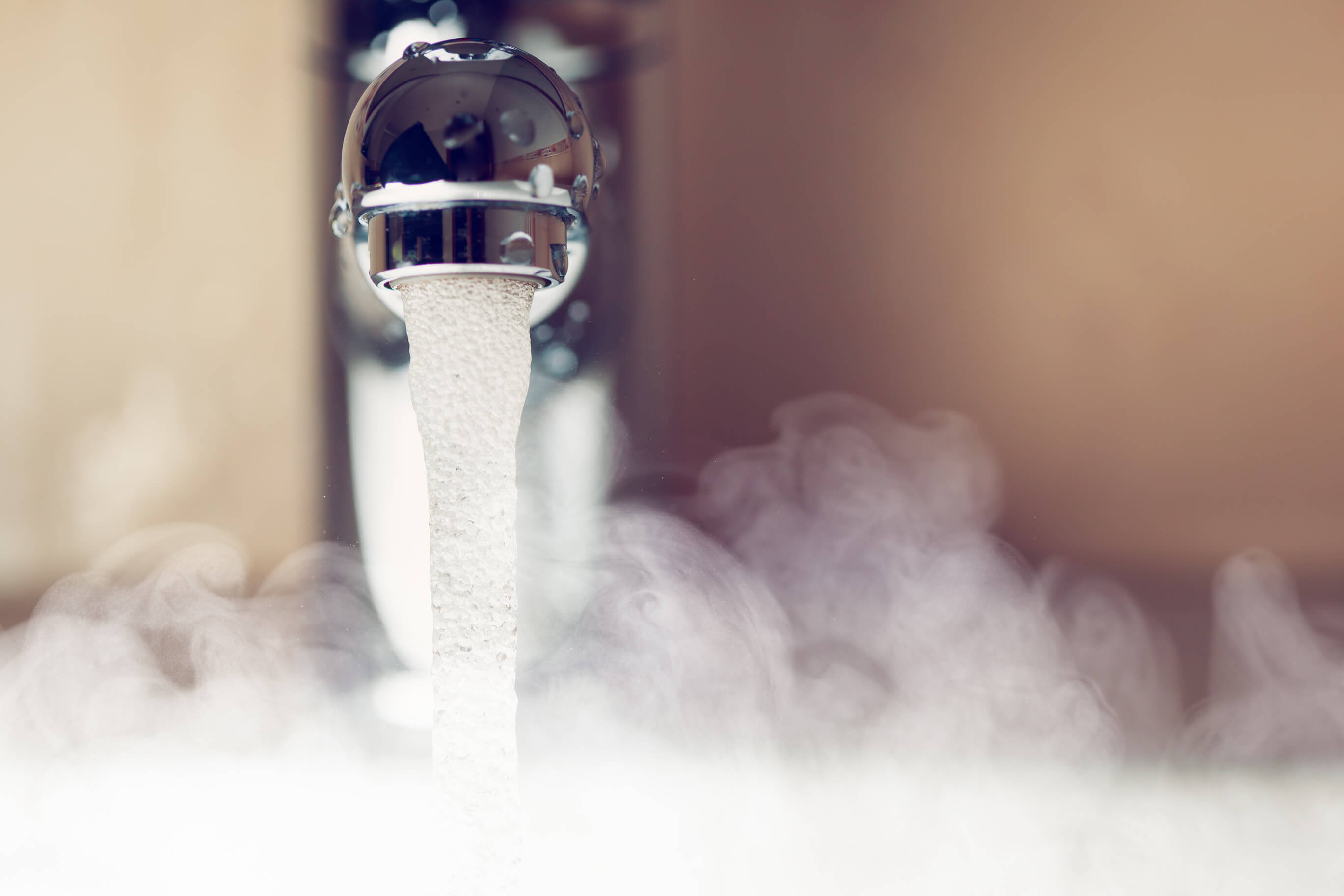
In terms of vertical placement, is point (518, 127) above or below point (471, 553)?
above

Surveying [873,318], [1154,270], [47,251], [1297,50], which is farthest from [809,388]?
[47,251]

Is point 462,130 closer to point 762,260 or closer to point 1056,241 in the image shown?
point 762,260

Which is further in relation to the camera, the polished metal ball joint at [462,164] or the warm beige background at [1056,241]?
the warm beige background at [1056,241]

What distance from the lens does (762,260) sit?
535 mm

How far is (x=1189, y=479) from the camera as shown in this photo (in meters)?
0.52

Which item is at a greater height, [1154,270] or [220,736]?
[1154,270]

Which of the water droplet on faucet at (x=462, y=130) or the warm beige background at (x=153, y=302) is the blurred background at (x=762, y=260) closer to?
the warm beige background at (x=153, y=302)

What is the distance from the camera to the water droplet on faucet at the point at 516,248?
382 millimetres

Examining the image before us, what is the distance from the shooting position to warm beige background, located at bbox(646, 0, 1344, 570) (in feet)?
1.68

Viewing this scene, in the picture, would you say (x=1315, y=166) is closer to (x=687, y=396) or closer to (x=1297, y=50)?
(x=1297, y=50)

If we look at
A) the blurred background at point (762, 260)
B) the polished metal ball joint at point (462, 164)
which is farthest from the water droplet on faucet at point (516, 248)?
the blurred background at point (762, 260)

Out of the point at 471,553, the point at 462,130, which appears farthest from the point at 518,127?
the point at 471,553

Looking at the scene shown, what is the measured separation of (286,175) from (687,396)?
10.8 inches

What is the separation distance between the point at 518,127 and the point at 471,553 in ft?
0.60
